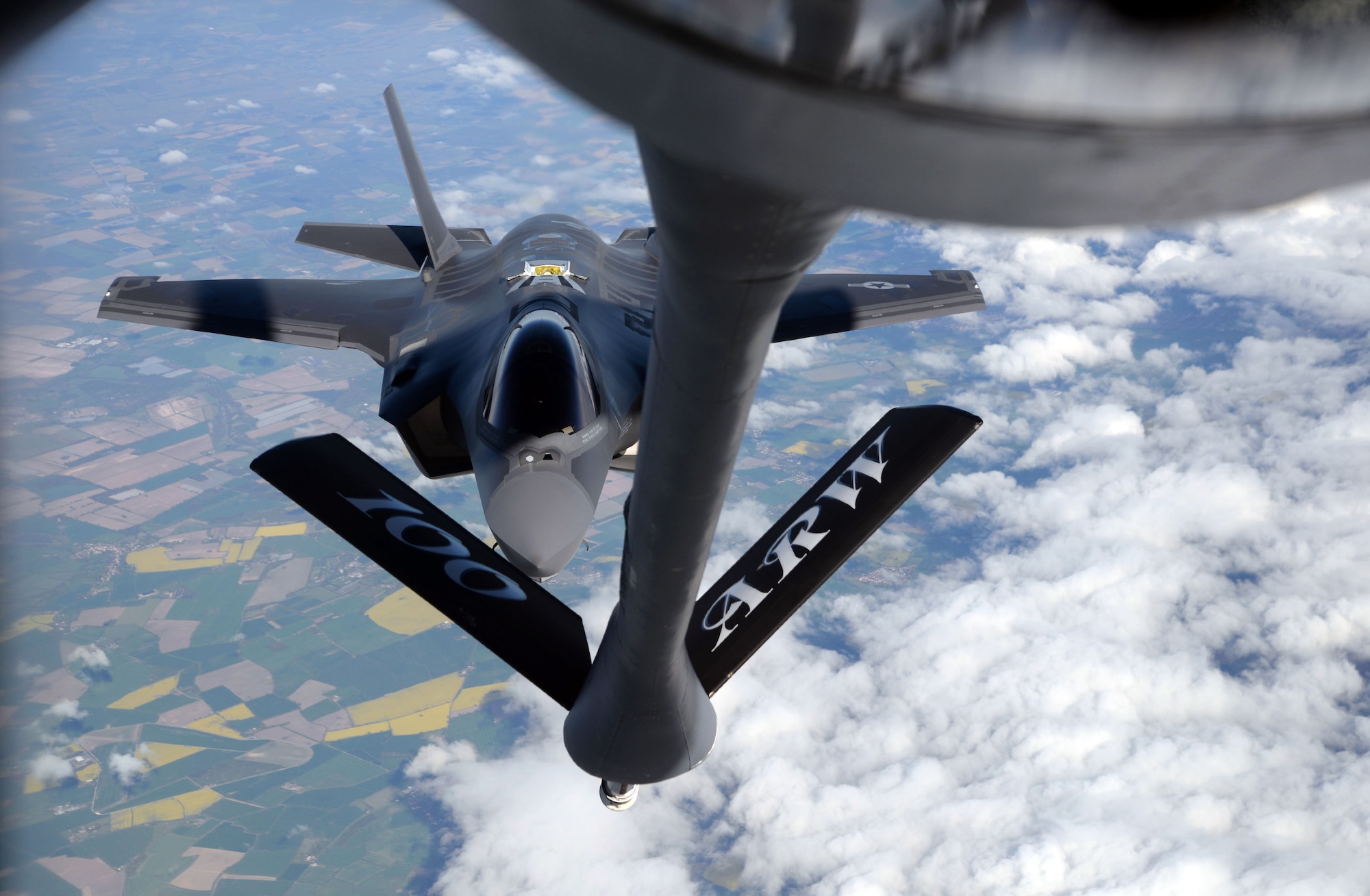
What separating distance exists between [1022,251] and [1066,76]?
317ft

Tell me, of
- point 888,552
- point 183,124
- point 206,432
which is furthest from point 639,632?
point 183,124

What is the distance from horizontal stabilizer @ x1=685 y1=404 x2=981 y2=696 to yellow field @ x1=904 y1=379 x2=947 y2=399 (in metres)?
80.6

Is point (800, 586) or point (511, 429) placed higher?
point (800, 586)

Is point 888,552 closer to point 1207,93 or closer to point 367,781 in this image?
point 367,781

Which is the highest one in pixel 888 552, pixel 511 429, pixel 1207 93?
pixel 1207 93

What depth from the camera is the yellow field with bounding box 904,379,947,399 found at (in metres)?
84.5

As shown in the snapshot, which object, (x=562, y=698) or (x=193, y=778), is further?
(x=193, y=778)

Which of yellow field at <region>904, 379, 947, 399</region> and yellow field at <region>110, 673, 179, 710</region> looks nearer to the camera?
yellow field at <region>110, 673, 179, 710</region>

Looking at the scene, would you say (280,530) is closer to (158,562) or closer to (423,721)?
(158,562)

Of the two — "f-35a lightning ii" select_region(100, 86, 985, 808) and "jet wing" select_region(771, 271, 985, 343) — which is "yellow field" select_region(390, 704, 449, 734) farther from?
"jet wing" select_region(771, 271, 985, 343)

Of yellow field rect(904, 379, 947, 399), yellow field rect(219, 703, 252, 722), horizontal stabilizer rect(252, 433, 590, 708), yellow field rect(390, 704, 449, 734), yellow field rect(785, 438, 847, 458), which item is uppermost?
horizontal stabilizer rect(252, 433, 590, 708)

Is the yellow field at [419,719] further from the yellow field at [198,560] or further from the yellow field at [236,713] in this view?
the yellow field at [198,560]

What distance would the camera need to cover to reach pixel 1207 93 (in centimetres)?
86

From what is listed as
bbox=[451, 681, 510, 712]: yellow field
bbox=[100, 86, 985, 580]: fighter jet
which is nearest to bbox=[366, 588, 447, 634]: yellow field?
bbox=[451, 681, 510, 712]: yellow field
